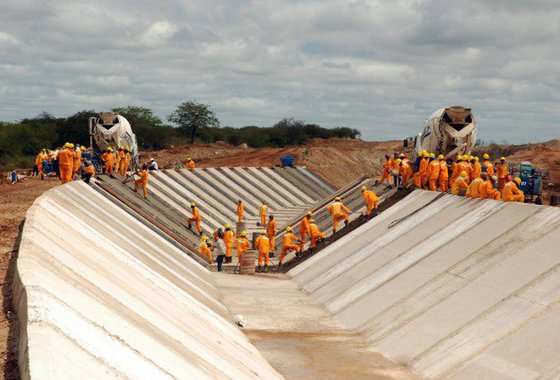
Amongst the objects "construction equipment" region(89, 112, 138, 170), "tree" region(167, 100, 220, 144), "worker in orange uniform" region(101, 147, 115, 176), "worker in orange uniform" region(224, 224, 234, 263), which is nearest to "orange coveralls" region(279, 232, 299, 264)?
"worker in orange uniform" region(224, 224, 234, 263)

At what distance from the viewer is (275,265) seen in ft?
98.1

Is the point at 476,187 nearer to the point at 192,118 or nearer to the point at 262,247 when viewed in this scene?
the point at 262,247

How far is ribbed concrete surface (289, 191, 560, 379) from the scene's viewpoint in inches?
534

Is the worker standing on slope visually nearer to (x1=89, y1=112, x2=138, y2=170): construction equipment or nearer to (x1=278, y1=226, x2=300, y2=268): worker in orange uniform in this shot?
(x1=278, y1=226, x2=300, y2=268): worker in orange uniform

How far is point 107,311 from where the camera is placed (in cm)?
1085

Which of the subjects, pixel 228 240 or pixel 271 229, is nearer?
pixel 228 240

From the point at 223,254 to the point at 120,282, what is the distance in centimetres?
1487

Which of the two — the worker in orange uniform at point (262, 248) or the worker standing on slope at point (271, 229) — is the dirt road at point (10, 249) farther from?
the worker standing on slope at point (271, 229)

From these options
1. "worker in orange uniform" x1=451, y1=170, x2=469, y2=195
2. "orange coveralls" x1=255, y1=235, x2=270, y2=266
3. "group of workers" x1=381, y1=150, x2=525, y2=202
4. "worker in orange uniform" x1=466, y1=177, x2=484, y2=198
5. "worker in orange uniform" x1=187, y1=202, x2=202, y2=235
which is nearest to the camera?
"group of workers" x1=381, y1=150, x2=525, y2=202

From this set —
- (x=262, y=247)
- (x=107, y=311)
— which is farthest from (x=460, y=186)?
(x=107, y=311)

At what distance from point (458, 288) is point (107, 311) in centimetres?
905

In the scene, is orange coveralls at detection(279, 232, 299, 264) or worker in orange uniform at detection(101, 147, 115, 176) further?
worker in orange uniform at detection(101, 147, 115, 176)

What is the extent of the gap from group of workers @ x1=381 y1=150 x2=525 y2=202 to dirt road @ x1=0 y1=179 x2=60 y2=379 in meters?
13.4

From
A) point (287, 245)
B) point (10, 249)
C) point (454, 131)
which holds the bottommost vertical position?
point (287, 245)
